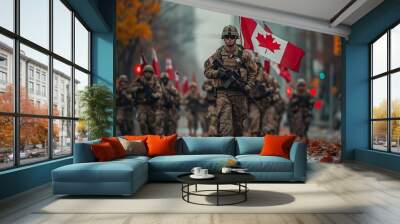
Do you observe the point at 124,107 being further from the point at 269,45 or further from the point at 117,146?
the point at 269,45

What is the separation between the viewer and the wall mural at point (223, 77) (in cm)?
919

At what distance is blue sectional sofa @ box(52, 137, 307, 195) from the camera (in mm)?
4621

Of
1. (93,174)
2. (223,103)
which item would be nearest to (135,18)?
(223,103)

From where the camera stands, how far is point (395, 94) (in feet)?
25.6

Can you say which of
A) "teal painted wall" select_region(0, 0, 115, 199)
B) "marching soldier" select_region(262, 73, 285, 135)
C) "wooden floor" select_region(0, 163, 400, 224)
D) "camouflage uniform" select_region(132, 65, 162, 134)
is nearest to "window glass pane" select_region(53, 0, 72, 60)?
"teal painted wall" select_region(0, 0, 115, 199)

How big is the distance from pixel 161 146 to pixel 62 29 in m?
2.72

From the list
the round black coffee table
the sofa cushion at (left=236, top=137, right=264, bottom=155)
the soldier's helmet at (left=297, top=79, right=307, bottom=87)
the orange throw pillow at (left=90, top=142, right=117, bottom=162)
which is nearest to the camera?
the round black coffee table

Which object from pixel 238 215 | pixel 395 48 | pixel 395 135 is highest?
pixel 395 48

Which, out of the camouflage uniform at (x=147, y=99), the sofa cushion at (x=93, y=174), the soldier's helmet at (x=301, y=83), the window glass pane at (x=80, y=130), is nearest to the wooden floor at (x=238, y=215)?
the sofa cushion at (x=93, y=174)

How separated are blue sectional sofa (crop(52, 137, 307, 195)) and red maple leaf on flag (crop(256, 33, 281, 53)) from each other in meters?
3.48

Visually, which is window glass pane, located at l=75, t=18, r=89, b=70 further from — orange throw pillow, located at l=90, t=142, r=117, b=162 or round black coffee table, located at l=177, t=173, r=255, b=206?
round black coffee table, located at l=177, t=173, r=255, b=206

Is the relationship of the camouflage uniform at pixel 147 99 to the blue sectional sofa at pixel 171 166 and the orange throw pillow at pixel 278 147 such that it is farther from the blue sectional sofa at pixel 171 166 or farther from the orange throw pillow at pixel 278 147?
the orange throw pillow at pixel 278 147

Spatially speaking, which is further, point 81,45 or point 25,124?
point 81,45

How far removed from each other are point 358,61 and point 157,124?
5.07m
